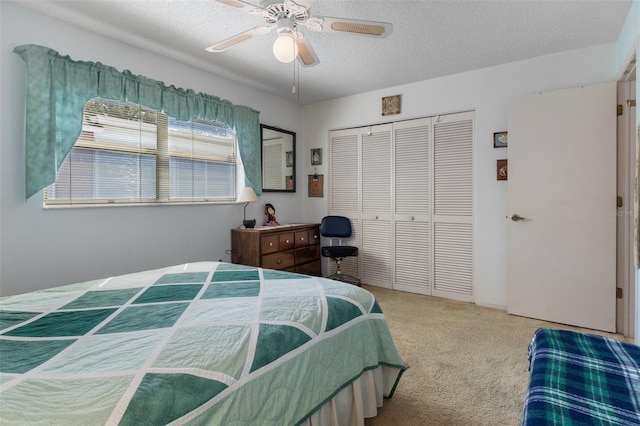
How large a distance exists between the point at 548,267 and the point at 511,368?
1.35 meters

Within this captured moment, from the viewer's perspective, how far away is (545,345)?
59.8 inches

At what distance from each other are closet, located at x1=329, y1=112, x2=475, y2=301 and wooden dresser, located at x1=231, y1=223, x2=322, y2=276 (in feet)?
1.98

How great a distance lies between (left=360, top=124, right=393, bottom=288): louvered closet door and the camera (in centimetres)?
441

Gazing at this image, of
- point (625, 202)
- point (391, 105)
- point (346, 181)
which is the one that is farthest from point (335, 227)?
point (625, 202)

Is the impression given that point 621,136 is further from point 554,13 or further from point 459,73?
point 459,73

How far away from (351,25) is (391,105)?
2380 millimetres

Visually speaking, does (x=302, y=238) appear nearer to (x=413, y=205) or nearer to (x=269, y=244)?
(x=269, y=244)

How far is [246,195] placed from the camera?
3752 millimetres

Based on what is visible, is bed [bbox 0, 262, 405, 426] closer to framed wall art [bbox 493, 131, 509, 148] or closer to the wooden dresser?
the wooden dresser

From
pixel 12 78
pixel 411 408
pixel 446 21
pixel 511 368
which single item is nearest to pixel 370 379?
pixel 411 408

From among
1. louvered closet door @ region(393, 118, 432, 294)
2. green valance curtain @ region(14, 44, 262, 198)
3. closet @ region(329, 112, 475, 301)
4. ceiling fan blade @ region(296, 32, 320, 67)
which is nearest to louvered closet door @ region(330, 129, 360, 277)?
closet @ region(329, 112, 475, 301)

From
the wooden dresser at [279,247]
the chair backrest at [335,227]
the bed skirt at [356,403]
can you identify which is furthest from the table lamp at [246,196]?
the bed skirt at [356,403]

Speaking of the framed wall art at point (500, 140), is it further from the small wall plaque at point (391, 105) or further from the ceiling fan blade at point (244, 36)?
the ceiling fan blade at point (244, 36)

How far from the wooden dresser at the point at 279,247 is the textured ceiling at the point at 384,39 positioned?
1803mm
